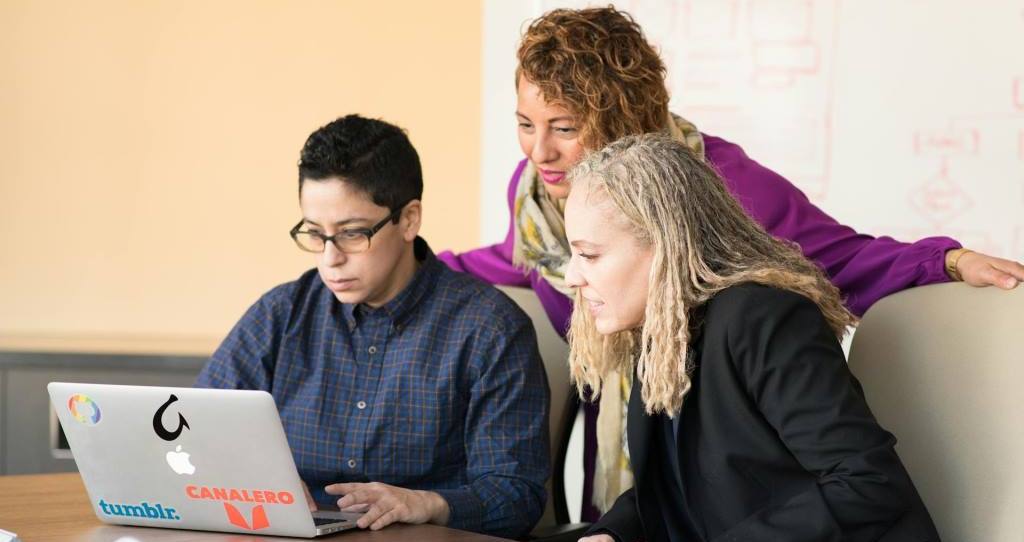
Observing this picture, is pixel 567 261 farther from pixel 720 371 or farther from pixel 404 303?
pixel 720 371

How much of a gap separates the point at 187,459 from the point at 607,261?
60 cm

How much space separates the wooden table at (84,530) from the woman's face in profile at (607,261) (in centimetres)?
34

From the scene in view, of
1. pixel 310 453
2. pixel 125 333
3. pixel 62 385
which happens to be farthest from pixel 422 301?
pixel 125 333

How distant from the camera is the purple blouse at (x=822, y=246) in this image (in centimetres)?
198

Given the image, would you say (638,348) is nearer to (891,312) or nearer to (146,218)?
(891,312)

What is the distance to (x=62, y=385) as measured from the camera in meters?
1.62

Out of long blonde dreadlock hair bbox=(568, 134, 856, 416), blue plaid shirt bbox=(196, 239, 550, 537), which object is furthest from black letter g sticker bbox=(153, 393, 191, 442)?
long blonde dreadlock hair bbox=(568, 134, 856, 416)

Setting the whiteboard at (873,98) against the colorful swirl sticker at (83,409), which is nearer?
the colorful swirl sticker at (83,409)

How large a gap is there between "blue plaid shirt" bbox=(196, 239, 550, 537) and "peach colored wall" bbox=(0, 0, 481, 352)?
1333mm

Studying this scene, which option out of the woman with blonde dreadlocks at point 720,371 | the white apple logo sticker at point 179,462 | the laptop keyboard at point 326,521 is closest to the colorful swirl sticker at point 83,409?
the white apple logo sticker at point 179,462

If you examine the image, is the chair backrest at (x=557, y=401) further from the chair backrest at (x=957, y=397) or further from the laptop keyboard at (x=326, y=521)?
the laptop keyboard at (x=326, y=521)

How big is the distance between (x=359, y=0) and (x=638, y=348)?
195 cm

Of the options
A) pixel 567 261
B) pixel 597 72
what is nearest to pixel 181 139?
pixel 567 261

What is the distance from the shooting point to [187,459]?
160 centimetres
